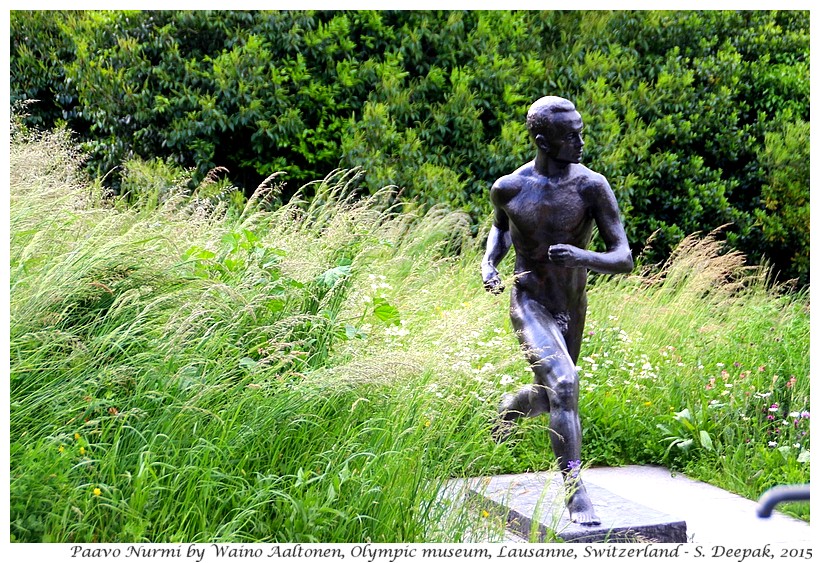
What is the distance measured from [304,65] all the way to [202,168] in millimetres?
1487

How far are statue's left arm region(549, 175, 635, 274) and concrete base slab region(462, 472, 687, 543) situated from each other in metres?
0.99

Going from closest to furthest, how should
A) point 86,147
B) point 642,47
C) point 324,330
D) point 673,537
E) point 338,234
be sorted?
point 673,537
point 324,330
point 338,234
point 86,147
point 642,47

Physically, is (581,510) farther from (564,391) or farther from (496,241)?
(496,241)

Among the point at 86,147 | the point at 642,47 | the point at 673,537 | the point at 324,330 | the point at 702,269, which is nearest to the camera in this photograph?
the point at 673,537

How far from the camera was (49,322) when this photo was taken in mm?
4375

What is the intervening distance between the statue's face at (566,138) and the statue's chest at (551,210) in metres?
0.17

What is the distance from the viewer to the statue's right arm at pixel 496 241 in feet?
15.7

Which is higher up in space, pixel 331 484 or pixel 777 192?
pixel 331 484

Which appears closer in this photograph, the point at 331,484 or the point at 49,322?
the point at 331,484

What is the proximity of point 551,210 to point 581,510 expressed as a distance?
4.72 ft
